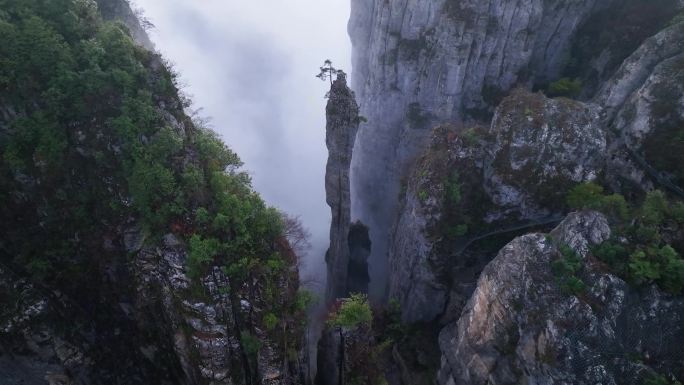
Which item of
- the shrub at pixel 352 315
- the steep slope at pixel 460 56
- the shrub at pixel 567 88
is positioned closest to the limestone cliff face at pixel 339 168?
the steep slope at pixel 460 56

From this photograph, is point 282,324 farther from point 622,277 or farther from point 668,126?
point 668,126

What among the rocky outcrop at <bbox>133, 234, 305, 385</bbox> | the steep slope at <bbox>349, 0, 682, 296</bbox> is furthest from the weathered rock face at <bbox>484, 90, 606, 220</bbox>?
the rocky outcrop at <bbox>133, 234, 305, 385</bbox>

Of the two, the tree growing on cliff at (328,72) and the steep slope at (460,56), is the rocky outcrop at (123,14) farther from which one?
the steep slope at (460,56)

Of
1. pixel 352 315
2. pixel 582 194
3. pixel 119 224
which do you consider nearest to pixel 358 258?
pixel 352 315

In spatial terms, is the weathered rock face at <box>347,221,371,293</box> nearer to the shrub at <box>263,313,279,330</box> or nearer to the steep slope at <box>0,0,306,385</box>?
the steep slope at <box>0,0,306,385</box>

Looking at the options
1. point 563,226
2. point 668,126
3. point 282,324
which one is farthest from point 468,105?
point 282,324

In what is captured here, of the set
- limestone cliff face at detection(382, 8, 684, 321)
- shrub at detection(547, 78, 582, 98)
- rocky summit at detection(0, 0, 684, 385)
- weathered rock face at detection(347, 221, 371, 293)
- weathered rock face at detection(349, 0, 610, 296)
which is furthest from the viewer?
weathered rock face at detection(347, 221, 371, 293)
